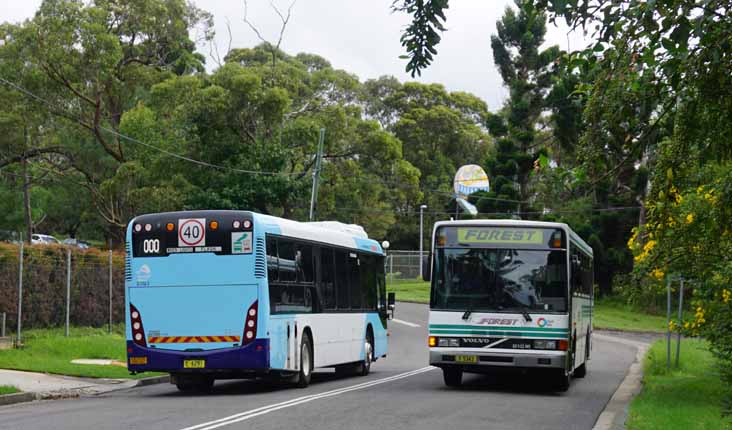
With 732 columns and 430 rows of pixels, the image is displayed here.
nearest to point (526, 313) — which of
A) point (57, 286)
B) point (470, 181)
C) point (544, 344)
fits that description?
point (544, 344)

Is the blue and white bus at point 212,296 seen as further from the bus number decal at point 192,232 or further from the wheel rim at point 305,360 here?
the wheel rim at point 305,360

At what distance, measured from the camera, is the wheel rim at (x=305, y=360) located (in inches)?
728

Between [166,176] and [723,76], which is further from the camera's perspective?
[166,176]

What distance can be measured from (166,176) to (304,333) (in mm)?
26102

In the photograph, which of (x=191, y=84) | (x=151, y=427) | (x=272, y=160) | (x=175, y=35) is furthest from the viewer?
(x=175, y=35)

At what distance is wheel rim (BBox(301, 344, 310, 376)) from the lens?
60.6 ft

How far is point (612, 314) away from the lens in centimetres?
5534

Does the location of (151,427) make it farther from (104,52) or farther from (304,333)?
(104,52)

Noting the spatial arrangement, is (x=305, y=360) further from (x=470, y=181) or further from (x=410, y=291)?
(x=410, y=291)

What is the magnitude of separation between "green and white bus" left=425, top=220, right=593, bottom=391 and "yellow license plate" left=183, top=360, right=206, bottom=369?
3940 mm

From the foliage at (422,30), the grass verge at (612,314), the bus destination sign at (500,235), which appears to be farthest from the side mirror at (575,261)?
the grass verge at (612,314)

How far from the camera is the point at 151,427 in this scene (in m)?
11.5

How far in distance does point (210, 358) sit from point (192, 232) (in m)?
2.07

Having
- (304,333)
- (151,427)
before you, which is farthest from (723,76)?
(304,333)
